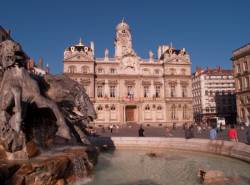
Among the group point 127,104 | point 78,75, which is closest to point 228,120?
point 127,104

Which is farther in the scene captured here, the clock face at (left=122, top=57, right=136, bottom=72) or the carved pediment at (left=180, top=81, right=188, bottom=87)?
the carved pediment at (left=180, top=81, right=188, bottom=87)

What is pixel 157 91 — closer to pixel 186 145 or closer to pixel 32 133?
pixel 186 145

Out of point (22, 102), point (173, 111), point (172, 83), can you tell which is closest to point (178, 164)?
point (22, 102)

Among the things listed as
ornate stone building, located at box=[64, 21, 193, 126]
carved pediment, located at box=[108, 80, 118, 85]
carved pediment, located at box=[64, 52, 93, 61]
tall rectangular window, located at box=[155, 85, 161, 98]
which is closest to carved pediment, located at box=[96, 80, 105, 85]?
ornate stone building, located at box=[64, 21, 193, 126]

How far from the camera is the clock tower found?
5400cm

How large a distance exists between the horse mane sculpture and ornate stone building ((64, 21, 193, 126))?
39.2m

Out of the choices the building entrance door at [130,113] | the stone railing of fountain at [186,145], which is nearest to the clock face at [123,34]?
the building entrance door at [130,113]

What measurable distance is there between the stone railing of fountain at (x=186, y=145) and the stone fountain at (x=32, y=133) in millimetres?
5770

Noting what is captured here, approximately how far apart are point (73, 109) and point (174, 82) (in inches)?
1720

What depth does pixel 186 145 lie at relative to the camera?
14.6 m

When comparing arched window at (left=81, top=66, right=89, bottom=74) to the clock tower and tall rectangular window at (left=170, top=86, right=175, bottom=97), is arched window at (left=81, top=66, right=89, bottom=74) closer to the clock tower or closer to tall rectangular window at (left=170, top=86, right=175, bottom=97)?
the clock tower

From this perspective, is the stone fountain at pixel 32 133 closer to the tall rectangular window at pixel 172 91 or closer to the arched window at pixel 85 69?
the arched window at pixel 85 69

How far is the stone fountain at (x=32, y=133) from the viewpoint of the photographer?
6090mm

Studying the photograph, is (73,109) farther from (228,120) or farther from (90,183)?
(228,120)
